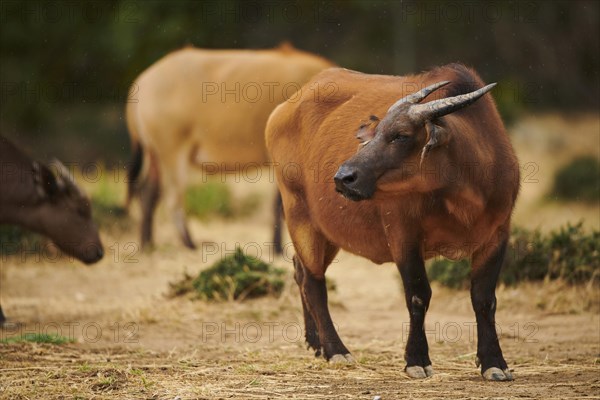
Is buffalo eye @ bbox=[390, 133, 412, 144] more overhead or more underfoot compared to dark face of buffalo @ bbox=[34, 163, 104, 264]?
more underfoot

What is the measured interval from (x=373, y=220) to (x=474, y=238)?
672 mm

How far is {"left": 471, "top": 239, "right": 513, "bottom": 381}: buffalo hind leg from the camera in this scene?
20.6 ft

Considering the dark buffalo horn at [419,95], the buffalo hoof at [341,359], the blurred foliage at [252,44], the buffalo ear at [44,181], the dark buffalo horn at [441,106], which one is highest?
the blurred foliage at [252,44]

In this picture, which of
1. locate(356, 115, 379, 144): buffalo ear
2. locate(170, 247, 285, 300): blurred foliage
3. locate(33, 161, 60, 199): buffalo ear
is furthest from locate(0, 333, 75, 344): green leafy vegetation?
locate(356, 115, 379, 144): buffalo ear

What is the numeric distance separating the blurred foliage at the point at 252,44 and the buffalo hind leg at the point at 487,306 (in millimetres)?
11507

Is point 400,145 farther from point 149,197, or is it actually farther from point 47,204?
point 149,197

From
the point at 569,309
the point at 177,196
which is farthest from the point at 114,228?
the point at 569,309

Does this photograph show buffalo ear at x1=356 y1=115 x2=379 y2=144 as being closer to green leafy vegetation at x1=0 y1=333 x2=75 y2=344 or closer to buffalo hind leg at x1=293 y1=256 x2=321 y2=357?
buffalo hind leg at x1=293 y1=256 x2=321 y2=357

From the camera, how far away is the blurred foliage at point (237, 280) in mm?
9375

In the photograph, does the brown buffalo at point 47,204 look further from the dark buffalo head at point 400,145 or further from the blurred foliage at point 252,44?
the blurred foliage at point 252,44

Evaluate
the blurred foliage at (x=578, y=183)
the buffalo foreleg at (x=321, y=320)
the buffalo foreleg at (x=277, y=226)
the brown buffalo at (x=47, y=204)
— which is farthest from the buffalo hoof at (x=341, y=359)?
the blurred foliage at (x=578, y=183)

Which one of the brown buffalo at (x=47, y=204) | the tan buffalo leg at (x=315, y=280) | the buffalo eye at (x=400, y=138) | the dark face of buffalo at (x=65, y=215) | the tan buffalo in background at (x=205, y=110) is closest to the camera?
the buffalo eye at (x=400, y=138)

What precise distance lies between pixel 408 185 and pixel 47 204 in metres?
4.30

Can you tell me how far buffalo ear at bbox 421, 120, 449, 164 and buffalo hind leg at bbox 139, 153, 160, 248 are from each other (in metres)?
7.50
